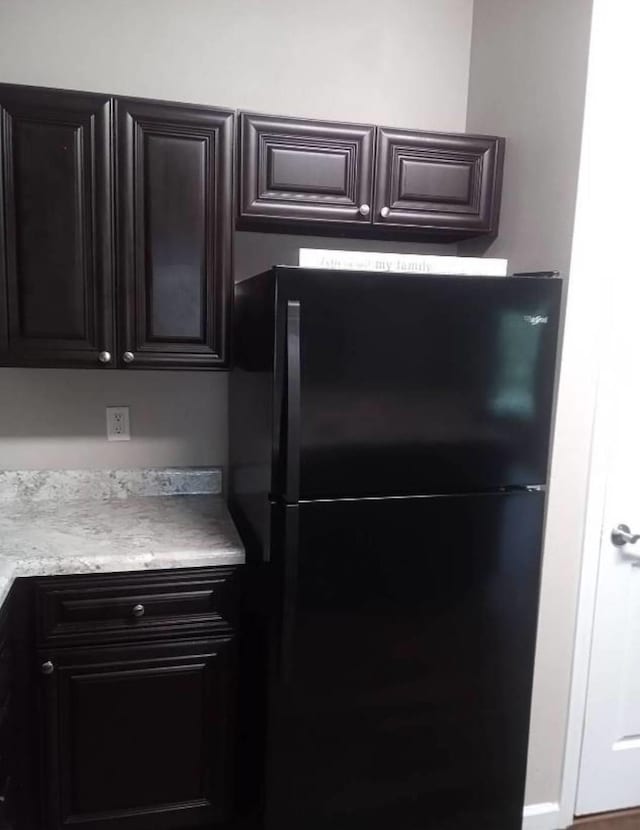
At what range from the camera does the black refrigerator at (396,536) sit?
152 cm

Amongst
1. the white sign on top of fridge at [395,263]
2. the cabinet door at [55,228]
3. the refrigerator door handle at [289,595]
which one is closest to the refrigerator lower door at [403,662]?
the refrigerator door handle at [289,595]

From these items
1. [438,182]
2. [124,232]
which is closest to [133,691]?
[124,232]

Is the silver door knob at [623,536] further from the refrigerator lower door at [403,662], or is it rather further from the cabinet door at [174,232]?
the cabinet door at [174,232]

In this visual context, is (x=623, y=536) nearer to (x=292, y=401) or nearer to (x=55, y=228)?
(x=292, y=401)

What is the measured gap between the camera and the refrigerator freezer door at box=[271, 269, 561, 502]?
150 centimetres

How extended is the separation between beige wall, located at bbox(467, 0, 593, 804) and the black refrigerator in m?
0.17

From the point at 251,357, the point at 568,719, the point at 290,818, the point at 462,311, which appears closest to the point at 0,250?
the point at 251,357

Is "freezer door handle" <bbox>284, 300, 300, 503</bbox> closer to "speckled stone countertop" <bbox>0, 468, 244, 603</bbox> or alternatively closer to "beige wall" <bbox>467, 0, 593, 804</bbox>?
"speckled stone countertop" <bbox>0, 468, 244, 603</bbox>

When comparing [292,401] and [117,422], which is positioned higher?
[292,401]

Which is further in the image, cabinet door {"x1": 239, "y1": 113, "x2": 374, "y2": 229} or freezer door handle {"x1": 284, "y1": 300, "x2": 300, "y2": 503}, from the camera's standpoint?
cabinet door {"x1": 239, "y1": 113, "x2": 374, "y2": 229}

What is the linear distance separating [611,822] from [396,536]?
1322 mm

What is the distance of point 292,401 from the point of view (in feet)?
4.80

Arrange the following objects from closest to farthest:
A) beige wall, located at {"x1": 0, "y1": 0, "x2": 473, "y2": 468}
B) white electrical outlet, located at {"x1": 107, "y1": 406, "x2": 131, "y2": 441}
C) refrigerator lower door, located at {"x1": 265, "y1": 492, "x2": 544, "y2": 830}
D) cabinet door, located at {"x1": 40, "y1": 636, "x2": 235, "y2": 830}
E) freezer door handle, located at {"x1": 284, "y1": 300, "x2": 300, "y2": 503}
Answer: freezer door handle, located at {"x1": 284, "y1": 300, "x2": 300, "y2": 503} → refrigerator lower door, located at {"x1": 265, "y1": 492, "x2": 544, "y2": 830} → cabinet door, located at {"x1": 40, "y1": 636, "x2": 235, "y2": 830} → beige wall, located at {"x1": 0, "y1": 0, "x2": 473, "y2": 468} → white electrical outlet, located at {"x1": 107, "y1": 406, "x2": 131, "y2": 441}

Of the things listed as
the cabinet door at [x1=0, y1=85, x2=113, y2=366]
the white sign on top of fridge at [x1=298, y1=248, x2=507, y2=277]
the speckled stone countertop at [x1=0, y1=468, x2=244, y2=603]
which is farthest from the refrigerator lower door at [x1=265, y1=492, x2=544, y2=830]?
the cabinet door at [x1=0, y1=85, x2=113, y2=366]
